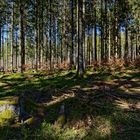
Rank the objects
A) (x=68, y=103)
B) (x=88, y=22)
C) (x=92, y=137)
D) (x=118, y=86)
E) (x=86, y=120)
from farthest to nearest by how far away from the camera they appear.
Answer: (x=88, y=22)
(x=118, y=86)
(x=68, y=103)
(x=86, y=120)
(x=92, y=137)

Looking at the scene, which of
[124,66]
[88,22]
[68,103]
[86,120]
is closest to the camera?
[86,120]

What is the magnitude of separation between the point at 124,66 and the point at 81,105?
10607 millimetres

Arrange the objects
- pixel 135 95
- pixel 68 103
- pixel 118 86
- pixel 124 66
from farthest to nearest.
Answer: pixel 124 66 → pixel 118 86 → pixel 135 95 → pixel 68 103

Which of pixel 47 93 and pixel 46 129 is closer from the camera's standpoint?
pixel 46 129

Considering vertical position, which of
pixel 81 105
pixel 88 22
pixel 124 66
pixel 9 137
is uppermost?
pixel 88 22

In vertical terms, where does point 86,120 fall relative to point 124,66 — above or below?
below

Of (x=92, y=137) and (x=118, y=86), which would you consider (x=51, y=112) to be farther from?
(x=118, y=86)

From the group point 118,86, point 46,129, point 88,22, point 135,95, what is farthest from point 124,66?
point 88,22

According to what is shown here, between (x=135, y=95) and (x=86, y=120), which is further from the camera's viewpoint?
(x=135, y=95)

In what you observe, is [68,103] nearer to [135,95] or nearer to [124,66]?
[135,95]

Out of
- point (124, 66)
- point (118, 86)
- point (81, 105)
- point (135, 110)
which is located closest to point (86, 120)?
point (81, 105)

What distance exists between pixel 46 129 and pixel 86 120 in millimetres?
1480

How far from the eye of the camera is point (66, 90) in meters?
15.8

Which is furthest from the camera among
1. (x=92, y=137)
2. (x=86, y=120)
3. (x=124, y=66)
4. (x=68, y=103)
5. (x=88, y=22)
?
(x=88, y=22)
